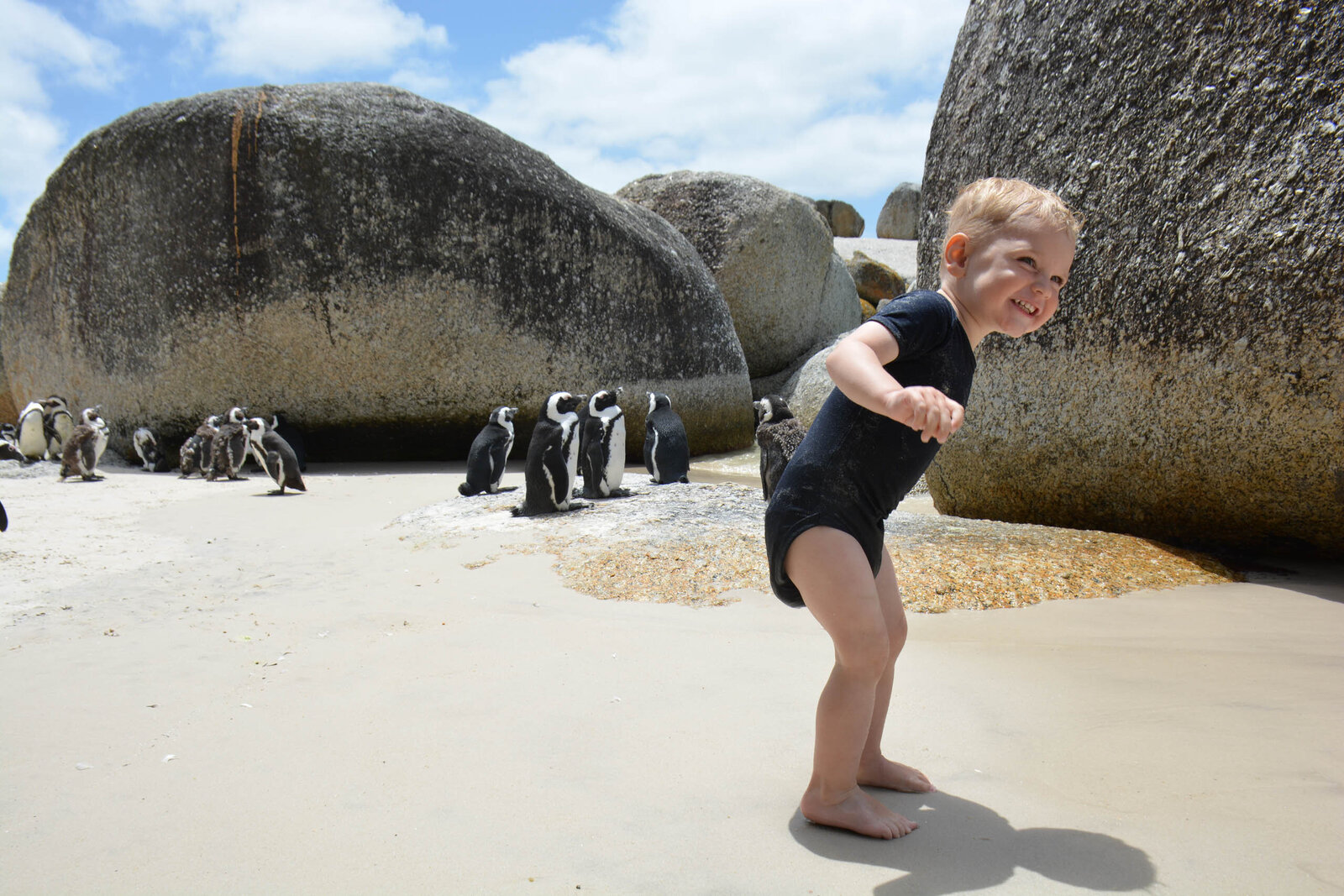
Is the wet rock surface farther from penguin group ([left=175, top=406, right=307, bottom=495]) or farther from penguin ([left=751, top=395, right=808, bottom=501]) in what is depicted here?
penguin group ([left=175, top=406, right=307, bottom=495])

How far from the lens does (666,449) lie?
7.15m

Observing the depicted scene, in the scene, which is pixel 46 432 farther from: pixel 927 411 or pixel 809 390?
pixel 927 411

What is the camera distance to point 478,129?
30.6 ft

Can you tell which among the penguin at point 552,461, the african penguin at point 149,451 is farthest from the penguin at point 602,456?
the african penguin at point 149,451

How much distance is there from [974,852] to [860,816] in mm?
199

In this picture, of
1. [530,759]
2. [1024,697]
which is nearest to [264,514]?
[530,759]

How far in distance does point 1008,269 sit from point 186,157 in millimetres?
9254

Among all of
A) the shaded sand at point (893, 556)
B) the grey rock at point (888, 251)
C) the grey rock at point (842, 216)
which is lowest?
the shaded sand at point (893, 556)

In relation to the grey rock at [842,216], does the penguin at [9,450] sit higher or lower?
lower

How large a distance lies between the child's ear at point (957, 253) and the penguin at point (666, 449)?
17.4 feet

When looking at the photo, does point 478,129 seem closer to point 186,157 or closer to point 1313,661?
point 186,157

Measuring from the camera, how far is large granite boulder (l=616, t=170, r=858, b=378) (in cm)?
1259

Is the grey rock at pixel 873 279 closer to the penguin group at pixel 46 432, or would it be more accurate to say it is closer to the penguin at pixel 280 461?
the penguin at pixel 280 461

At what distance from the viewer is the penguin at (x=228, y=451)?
7984mm
